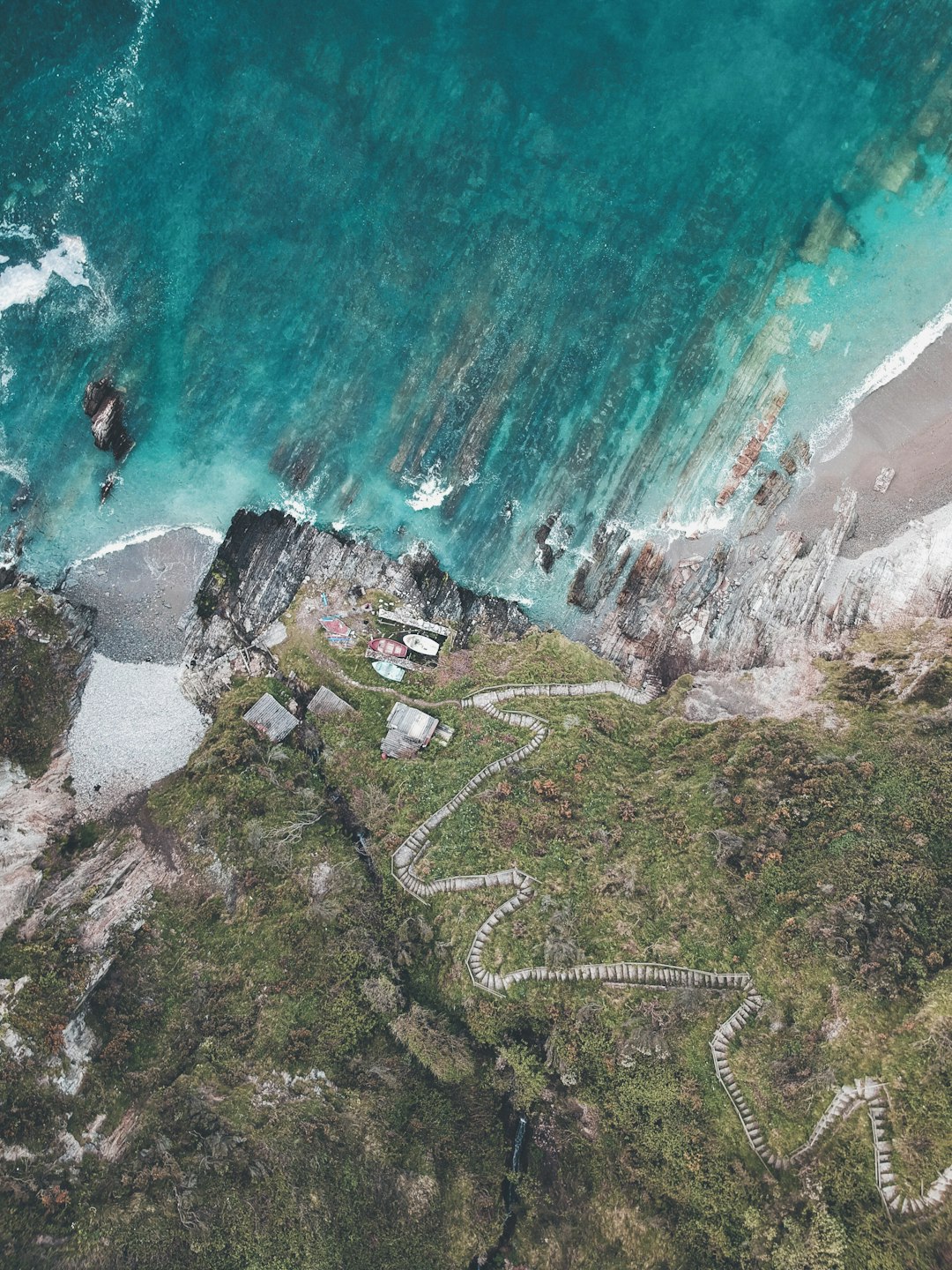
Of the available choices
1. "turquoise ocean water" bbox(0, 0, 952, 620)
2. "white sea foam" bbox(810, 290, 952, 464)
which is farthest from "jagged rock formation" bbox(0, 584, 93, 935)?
"white sea foam" bbox(810, 290, 952, 464)

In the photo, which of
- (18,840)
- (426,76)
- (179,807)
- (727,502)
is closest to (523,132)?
(426,76)

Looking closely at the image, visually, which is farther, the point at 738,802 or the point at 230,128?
the point at 230,128

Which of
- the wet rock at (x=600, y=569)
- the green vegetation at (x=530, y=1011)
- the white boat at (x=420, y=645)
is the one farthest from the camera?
the wet rock at (x=600, y=569)

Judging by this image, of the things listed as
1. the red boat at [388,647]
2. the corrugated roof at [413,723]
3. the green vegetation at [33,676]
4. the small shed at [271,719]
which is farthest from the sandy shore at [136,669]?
the corrugated roof at [413,723]

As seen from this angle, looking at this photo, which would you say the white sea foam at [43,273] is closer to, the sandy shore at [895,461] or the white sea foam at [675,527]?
the white sea foam at [675,527]

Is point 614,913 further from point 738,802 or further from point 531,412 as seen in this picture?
point 531,412

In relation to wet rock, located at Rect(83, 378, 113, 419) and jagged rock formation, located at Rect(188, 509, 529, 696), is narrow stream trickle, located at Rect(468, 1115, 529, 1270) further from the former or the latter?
wet rock, located at Rect(83, 378, 113, 419)

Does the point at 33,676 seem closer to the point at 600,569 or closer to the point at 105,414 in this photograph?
the point at 105,414
